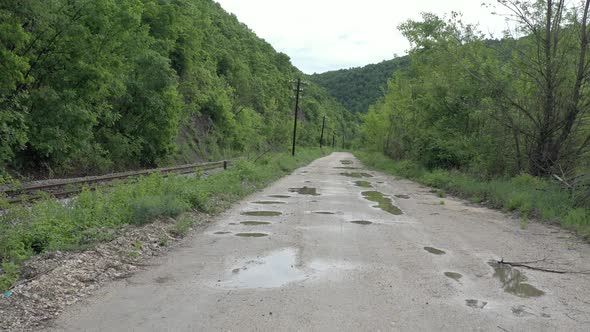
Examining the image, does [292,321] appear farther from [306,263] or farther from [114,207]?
[114,207]

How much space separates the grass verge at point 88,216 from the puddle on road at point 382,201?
4983mm

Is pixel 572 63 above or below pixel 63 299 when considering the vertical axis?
above

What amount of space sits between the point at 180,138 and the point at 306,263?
33.0 meters

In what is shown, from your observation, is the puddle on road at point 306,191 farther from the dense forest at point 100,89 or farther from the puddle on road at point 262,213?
the dense forest at point 100,89

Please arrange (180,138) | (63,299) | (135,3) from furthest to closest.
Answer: (180,138) → (135,3) → (63,299)

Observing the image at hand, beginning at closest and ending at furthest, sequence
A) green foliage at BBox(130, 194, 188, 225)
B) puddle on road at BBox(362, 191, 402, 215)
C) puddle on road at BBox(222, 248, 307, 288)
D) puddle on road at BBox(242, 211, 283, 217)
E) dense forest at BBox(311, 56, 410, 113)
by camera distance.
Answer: puddle on road at BBox(222, 248, 307, 288) → green foliage at BBox(130, 194, 188, 225) → puddle on road at BBox(242, 211, 283, 217) → puddle on road at BBox(362, 191, 402, 215) → dense forest at BBox(311, 56, 410, 113)

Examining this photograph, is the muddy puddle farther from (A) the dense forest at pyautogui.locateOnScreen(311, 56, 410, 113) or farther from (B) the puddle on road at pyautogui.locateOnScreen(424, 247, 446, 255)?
(A) the dense forest at pyautogui.locateOnScreen(311, 56, 410, 113)

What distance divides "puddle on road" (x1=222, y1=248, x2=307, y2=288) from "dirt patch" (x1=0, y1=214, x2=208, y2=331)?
1596 mm

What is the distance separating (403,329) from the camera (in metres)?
4.68

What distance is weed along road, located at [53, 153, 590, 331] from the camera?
488cm

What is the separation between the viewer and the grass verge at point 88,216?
22.7 feet

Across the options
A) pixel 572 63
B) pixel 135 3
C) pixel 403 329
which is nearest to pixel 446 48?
pixel 572 63

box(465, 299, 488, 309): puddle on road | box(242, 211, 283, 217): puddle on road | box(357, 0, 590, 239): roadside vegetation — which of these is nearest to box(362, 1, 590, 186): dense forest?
box(357, 0, 590, 239): roadside vegetation

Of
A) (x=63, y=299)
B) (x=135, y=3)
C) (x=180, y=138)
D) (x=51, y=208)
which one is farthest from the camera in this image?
(x=180, y=138)
